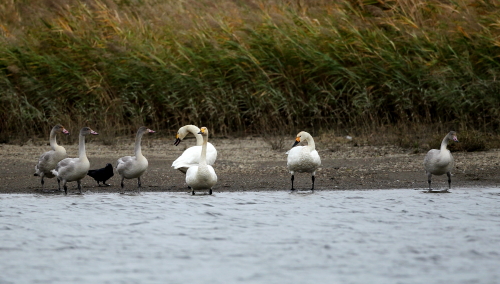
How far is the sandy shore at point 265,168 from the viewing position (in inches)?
448

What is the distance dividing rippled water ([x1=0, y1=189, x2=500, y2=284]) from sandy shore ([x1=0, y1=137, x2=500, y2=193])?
1.90ft

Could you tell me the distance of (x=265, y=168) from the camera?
493 inches

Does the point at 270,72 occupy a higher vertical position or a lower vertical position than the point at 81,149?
higher

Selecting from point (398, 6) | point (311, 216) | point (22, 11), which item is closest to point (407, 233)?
point (311, 216)

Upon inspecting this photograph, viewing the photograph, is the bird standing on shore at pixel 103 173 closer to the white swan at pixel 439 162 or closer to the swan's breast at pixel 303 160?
the swan's breast at pixel 303 160

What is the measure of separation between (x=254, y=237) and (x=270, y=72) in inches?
282

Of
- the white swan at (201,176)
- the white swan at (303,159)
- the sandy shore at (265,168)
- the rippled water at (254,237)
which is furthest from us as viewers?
the sandy shore at (265,168)

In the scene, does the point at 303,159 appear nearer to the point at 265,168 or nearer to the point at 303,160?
the point at 303,160

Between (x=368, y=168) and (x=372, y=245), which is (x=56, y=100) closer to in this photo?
(x=368, y=168)

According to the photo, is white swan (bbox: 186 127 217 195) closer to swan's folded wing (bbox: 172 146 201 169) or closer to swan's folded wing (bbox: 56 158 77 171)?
swan's folded wing (bbox: 172 146 201 169)

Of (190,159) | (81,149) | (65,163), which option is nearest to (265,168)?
(190,159)

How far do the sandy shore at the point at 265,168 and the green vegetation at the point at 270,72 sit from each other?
2.76 feet

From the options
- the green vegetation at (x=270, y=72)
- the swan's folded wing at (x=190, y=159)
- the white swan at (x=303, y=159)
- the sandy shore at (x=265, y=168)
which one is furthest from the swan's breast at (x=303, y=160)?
the green vegetation at (x=270, y=72)

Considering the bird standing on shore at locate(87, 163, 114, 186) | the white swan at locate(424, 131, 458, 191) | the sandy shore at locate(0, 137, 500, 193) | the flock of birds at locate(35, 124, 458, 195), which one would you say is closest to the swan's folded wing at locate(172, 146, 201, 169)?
the flock of birds at locate(35, 124, 458, 195)
